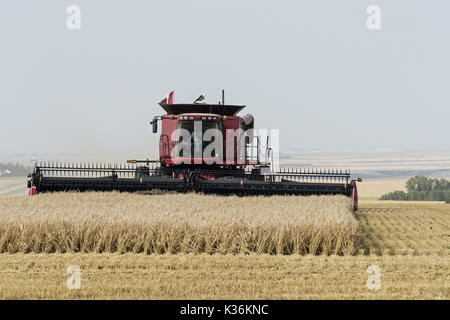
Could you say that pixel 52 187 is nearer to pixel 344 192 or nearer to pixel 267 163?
pixel 267 163

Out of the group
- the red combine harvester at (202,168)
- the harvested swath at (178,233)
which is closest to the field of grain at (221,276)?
the harvested swath at (178,233)

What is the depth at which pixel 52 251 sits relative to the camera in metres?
9.17

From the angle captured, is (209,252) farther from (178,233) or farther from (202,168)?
(202,168)

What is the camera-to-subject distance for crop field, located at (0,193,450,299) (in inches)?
262

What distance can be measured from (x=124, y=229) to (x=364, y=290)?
392 centimetres

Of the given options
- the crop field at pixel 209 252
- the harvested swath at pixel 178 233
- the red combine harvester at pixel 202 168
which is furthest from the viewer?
the red combine harvester at pixel 202 168

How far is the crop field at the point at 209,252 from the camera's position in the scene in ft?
21.8

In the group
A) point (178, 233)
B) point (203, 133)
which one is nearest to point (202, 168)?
point (203, 133)

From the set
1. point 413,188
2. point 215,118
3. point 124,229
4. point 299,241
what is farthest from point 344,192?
point 413,188

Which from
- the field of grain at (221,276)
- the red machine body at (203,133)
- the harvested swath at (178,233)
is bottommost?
the field of grain at (221,276)

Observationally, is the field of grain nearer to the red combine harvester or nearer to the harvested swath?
the harvested swath

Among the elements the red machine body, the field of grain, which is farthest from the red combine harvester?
the field of grain

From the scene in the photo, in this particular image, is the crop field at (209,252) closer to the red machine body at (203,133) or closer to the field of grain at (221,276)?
the field of grain at (221,276)

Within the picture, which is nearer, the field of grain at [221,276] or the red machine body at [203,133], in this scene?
the field of grain at [221,276]
